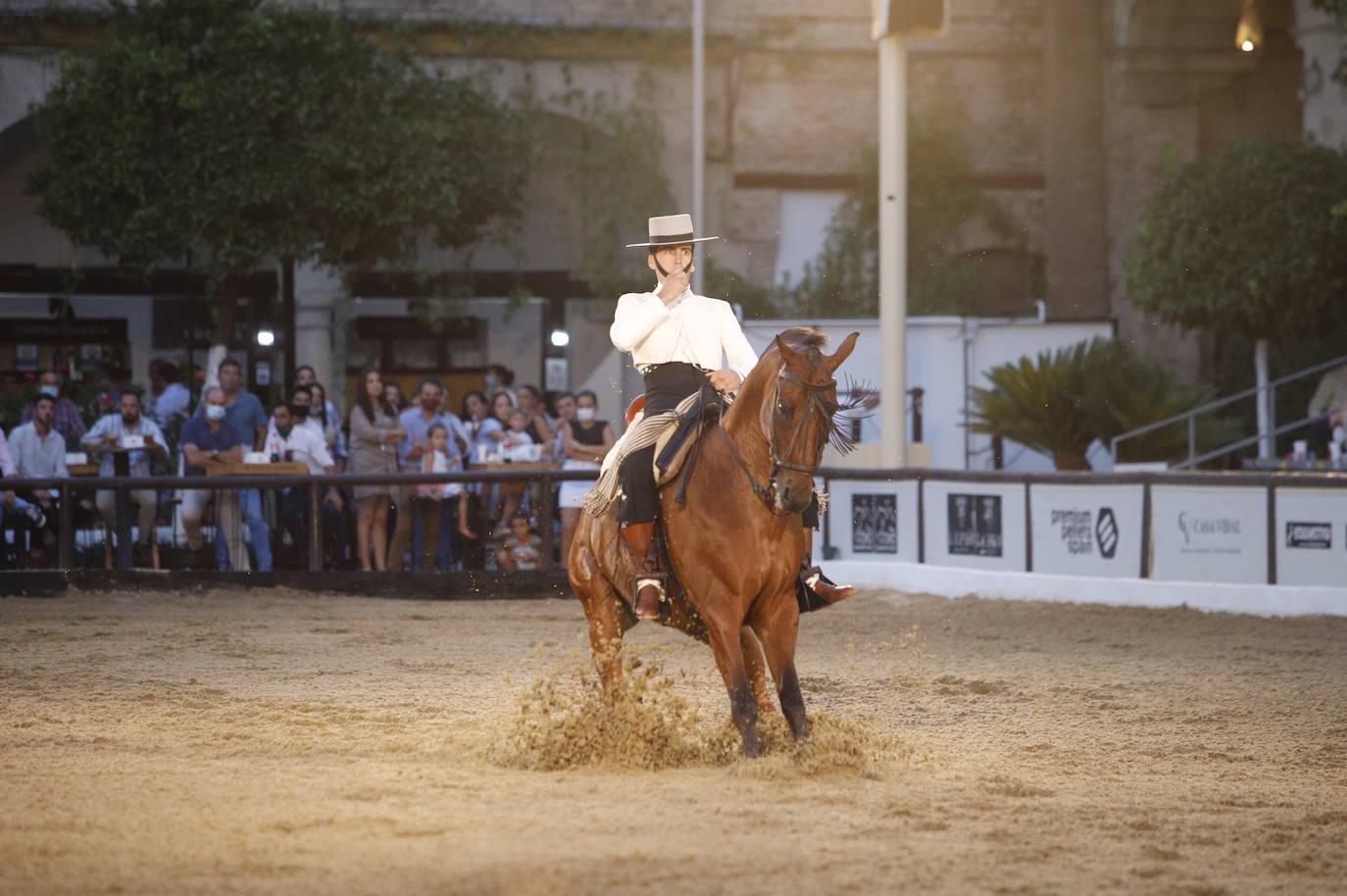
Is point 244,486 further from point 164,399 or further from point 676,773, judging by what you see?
point 676,773

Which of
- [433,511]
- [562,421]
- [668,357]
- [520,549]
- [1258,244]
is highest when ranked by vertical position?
[1258,244]

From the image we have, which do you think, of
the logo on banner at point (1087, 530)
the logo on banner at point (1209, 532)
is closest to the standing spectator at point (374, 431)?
the logo on banner at point (1087, 530)

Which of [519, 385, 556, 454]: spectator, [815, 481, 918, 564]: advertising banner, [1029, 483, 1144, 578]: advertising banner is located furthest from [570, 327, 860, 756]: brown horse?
[519, 385, 556, 454]: spectator

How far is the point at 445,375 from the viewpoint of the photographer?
3019 centimetres

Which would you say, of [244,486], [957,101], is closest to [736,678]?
[244,486]

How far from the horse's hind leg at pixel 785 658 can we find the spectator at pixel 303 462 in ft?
32.0

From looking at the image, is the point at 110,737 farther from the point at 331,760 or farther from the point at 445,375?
the point at 445,375

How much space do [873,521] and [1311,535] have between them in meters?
4.74

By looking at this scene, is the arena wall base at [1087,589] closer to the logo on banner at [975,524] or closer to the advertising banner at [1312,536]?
the advertising banner at [1312,536]

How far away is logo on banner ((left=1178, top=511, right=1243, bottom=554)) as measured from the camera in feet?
50.1

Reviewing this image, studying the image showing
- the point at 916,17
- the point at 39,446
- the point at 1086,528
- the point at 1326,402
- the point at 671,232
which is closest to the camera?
the point at 671,232

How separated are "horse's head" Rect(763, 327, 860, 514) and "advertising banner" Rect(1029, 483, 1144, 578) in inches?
350

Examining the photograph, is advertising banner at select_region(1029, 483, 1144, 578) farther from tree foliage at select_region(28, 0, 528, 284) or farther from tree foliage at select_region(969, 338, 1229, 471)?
tree foliage at select_region(28, 0, 528, 284)

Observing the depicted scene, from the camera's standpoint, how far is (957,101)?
31.2 metres
